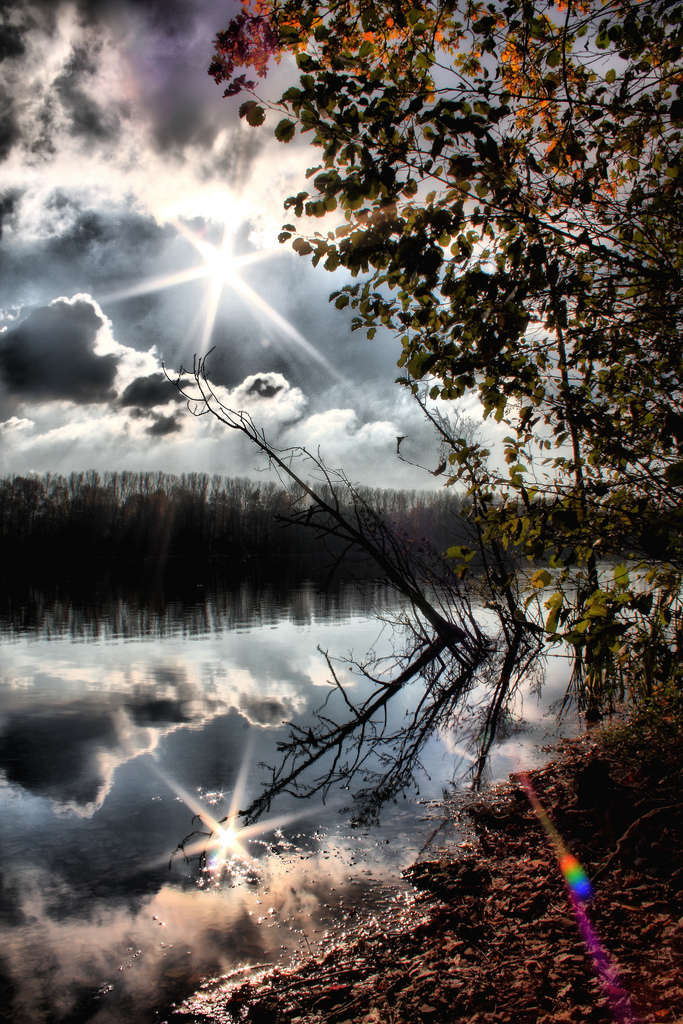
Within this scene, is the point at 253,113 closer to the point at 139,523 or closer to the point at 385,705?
the point at 385,705

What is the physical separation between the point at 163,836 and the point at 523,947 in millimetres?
4056

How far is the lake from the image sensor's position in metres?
4.08

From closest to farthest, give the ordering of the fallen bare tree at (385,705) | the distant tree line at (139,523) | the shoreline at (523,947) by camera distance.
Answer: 1. the shoreline at (523,947)
2. the fallen bare tree at (385,705)
3. the distant tree line at (139,523)

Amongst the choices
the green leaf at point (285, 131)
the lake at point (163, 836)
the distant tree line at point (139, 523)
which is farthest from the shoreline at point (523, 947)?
the distant tree line at point (139, 523)

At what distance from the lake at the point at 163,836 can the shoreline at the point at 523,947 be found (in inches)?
15.6

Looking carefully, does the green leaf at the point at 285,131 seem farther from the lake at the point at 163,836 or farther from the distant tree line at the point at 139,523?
the distant tree line at the point at 139,523

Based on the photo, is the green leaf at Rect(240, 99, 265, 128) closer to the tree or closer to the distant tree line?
the tree

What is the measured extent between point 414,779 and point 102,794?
423 cm

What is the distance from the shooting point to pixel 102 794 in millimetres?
7277

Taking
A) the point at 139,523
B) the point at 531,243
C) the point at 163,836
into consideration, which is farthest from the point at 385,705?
the point at 139,523

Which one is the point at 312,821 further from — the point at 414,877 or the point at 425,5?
the point at 425,5

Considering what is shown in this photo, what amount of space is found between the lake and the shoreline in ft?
1.30

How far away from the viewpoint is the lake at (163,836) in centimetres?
408

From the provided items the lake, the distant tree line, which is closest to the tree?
the lake
